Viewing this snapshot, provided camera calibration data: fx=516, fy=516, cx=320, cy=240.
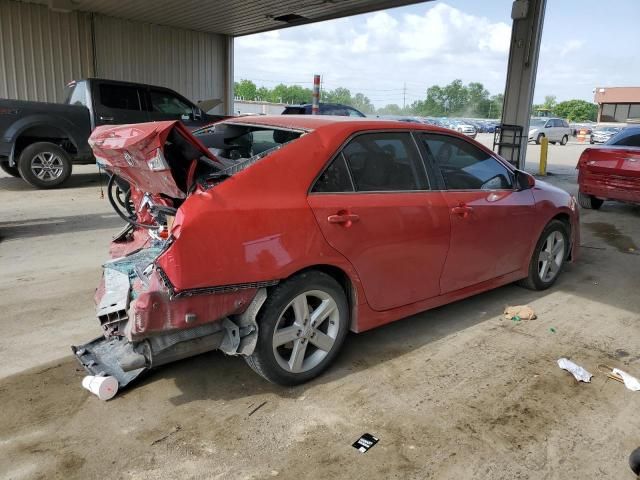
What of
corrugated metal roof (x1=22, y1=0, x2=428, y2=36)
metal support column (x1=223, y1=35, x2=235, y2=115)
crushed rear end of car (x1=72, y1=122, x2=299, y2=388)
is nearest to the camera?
crushed rear end of car (x1=72, y1=122, x2=299, y2=388)

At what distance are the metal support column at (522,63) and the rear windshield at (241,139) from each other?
951 cm

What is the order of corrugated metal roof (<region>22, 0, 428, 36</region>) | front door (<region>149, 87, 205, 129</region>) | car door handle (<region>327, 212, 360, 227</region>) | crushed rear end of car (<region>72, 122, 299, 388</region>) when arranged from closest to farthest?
crushed rear end of car (<region>72, 122, 299, 388</region>) → car door handle (<region>327, 212, 360, 227</region>) → front door (<region>149, 87, 205, 129</region>) → corrugated metal roof (<region>22, 0, 428, 36</region>)

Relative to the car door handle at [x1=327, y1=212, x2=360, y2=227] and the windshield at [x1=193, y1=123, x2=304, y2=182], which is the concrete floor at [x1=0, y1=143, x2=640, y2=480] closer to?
the car door handle at [x1=327, y1=212, x2=360, y2=227]

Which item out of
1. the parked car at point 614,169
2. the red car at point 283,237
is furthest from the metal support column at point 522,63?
the red car at point 283,237

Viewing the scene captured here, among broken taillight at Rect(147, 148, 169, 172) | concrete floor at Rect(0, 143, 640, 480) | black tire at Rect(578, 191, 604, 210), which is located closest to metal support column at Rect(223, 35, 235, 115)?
black tire at Rect(578, 191, 604, 210)

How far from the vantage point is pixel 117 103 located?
1091 cm

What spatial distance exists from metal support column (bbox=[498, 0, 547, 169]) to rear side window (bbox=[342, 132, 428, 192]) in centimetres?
931

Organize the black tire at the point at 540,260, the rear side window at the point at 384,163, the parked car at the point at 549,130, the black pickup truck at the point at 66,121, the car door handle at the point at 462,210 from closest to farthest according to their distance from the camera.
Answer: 1. the rear side window at the point at 384,163
2. the car door handle at the point at 462,210
3. the black tire at the point at 540,260
4. the black pickup truck at the point at 66,121
5. the parked car at the point at 549,130

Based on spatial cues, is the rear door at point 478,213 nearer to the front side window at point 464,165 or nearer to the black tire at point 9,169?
the front side window at point 464,165

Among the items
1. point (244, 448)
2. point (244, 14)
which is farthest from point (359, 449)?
point (244, 14)

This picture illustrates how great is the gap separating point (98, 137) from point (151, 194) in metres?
0.46

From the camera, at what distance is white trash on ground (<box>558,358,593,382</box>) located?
3455 millimetres

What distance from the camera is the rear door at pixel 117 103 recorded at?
34.9 feet

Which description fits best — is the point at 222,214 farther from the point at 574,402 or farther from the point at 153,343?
the point at 574,402
